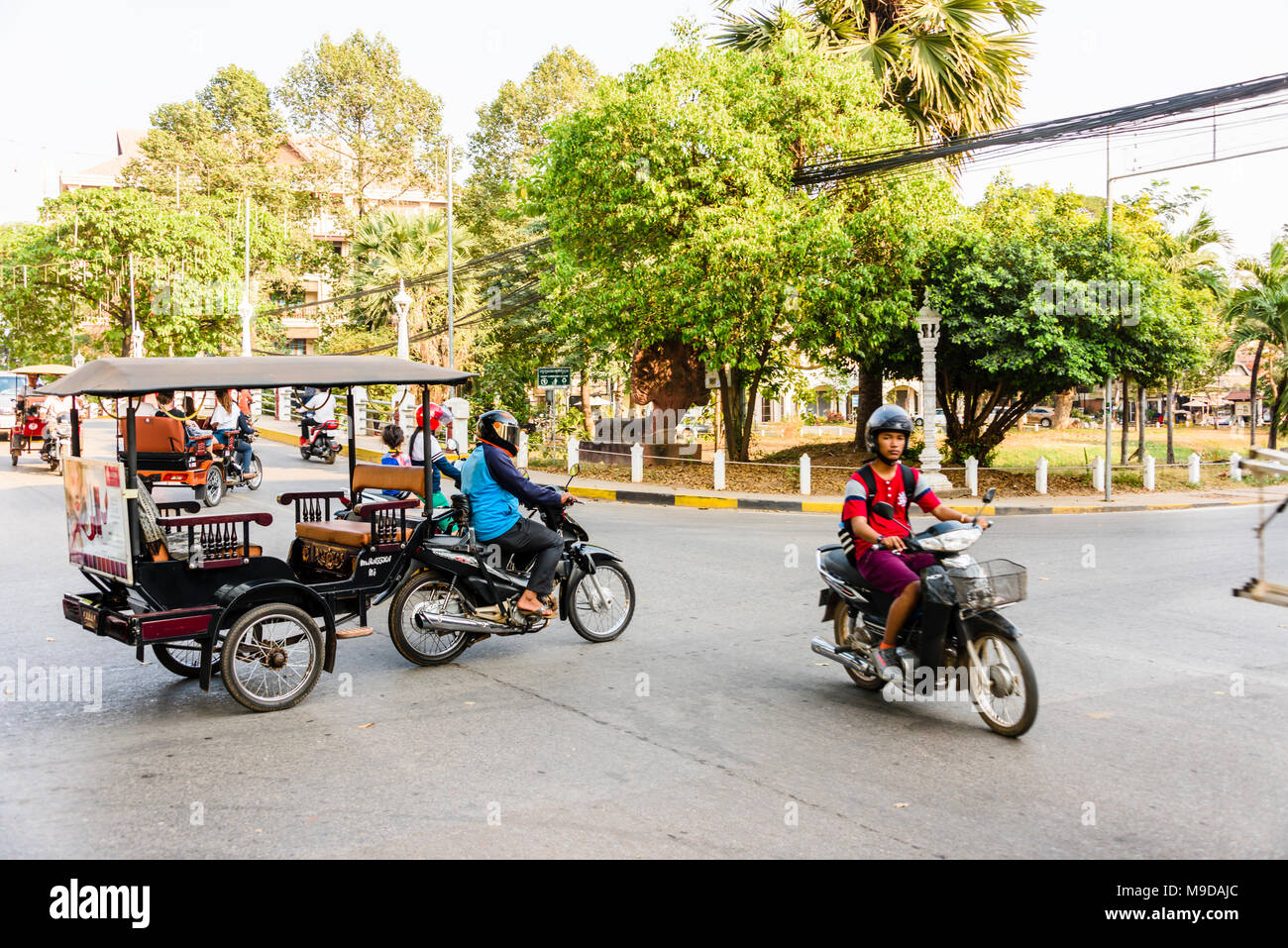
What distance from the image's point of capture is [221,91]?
51.1 metres

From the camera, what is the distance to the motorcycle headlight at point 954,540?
550 cm

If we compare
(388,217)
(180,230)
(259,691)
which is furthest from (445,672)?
(180,230)

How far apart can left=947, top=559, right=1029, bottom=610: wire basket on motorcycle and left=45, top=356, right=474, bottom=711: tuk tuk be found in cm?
346

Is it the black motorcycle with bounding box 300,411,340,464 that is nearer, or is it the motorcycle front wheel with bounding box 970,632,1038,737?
the motorcycle front wheel with bounding box 970,632,1038,737

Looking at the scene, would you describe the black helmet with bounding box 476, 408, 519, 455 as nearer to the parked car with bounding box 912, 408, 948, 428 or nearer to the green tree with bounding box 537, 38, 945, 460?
the green tree with bounding box 537, 38, 945, 460

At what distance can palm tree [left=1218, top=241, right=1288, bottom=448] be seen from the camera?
28.2 m

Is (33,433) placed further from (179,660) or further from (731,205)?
(179,660)

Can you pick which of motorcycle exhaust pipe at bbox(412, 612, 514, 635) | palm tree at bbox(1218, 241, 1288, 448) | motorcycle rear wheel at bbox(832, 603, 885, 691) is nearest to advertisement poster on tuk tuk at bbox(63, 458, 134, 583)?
motorcycle exhaust pipe at bbox(412, 612, 514, 635)

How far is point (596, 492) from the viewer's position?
21.1 meters

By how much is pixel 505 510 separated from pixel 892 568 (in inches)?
111

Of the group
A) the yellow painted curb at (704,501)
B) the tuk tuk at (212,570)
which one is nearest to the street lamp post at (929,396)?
the yellow painted curb at (704,501)

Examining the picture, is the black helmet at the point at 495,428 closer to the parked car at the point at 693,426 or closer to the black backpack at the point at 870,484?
the black backpack at the point at 870,484
